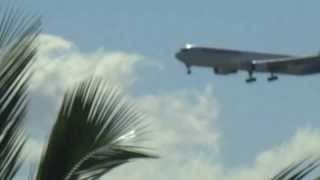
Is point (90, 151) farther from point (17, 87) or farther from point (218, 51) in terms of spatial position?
point (218, 51)

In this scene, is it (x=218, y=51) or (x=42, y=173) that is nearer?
(x=42, y=173)

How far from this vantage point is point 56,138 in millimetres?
7207

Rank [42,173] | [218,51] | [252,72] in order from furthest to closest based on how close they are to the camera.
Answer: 1. [218,51]
2. [252,72]
3. [42,173]

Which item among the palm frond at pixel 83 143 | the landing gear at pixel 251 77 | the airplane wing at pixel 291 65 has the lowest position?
the palm frond at pixel 83 143

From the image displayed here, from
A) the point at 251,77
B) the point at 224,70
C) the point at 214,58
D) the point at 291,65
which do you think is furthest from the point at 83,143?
the point at 291,65

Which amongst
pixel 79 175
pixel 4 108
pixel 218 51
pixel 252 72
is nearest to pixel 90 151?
pixel 79 175

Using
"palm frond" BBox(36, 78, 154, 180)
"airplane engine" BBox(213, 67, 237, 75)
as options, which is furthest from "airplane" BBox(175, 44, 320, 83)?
"palm frond" BBox(36, 78, 154, 180)

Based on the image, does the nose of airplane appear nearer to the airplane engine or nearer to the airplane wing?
the airplane engine

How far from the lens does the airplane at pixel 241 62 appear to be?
481 feet

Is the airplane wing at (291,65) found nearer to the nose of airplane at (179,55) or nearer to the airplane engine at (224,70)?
the airplane engine at (224,70)

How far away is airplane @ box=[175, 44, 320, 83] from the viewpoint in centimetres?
14650

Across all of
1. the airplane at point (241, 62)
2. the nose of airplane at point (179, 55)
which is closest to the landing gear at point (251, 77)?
the airplane at point (241, 62)

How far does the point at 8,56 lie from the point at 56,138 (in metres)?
0.63

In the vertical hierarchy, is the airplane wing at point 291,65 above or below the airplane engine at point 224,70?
above
